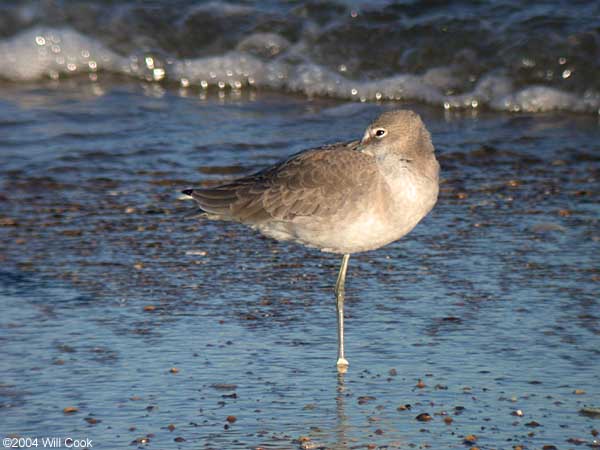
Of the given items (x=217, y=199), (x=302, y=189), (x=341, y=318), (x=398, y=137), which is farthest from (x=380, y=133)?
(x=217, y=199)

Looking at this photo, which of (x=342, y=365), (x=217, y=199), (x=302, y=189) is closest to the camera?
(x=342, y=365)

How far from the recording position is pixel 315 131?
9.94 metres

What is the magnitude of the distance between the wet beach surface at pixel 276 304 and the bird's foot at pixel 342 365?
4 centimetres

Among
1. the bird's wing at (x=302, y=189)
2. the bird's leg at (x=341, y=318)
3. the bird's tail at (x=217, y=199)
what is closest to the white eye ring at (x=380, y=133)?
the bird's wing at (x=302, y=189)

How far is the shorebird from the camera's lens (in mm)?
5387

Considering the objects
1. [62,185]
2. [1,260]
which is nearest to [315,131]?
[62,185]

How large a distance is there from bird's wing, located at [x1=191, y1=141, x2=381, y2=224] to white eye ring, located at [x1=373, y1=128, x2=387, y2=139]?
0.11m

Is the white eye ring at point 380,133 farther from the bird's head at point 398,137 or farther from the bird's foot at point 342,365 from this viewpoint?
the bird's foot at point 342,365

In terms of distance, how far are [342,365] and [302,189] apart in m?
0.97

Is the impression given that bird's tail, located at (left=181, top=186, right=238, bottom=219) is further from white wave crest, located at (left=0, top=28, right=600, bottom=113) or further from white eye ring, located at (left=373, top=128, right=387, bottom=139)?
white wave crest, located at (left=0, top=28, right=600, bottom=113)

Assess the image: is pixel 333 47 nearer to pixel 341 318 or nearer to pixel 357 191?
pixel 357 191

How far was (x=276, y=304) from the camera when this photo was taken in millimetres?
6117

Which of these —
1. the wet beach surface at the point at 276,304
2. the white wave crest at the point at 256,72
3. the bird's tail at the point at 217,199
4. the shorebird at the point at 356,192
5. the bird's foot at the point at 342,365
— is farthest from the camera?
the white wave crest at the point at 256,72

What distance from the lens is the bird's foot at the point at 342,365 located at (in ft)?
17.2
